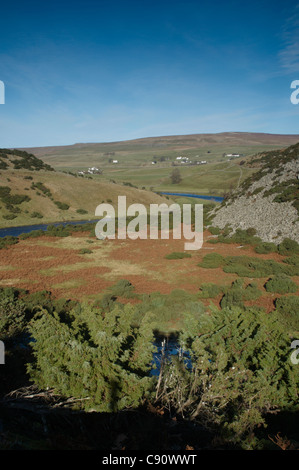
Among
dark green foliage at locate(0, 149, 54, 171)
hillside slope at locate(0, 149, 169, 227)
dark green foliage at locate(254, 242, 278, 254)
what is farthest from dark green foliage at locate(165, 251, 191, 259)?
dark green foliage at locate(0, 149, 54, 171)

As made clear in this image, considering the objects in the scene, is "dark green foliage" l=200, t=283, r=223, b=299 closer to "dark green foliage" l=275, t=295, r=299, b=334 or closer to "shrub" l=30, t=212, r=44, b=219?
"dark green foliage" l=275, t=295, r=299, b=334

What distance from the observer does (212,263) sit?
27.0m

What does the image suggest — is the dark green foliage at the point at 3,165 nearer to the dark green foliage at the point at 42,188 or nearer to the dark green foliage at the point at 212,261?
the dark green foliage at the point at 42,188

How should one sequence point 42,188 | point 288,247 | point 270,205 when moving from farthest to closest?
point 42,188 → point 270,205 → point 288,247

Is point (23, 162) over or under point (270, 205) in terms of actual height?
over

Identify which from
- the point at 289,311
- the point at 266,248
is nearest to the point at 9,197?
the point at 266,248

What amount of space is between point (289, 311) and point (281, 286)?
4.01m

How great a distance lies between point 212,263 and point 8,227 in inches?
1611

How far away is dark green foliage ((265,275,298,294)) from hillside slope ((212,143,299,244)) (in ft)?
39.4

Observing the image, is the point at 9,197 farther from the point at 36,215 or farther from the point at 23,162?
the point at 23,162

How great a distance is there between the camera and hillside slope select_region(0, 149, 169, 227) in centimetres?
5750

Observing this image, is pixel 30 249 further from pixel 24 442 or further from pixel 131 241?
pixel 24 442

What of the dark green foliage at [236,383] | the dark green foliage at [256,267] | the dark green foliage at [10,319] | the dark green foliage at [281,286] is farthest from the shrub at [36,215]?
the dark green foliage at [236,383]

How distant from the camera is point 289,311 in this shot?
53.6 feet
